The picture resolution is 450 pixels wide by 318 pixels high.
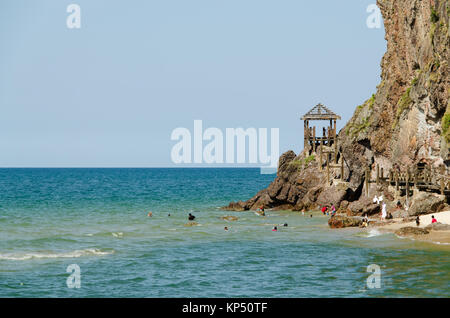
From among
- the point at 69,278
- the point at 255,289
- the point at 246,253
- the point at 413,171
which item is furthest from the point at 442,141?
the point at 69,278

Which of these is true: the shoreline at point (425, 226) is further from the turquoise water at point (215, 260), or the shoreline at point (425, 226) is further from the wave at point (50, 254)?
the wave at point (50, 254)

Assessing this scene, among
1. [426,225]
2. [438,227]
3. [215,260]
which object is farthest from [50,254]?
[426,225]

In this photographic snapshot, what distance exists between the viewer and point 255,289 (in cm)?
2905

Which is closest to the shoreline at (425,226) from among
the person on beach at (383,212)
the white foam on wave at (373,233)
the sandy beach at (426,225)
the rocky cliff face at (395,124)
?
the sandy beach at (426,225)

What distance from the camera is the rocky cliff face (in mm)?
54750

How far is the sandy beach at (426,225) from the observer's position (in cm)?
4075

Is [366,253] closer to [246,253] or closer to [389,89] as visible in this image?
[246,253]

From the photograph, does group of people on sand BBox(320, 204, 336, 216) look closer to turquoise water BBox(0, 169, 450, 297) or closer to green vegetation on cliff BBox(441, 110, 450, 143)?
turquoise water BBox(0, 169, 450, 297)

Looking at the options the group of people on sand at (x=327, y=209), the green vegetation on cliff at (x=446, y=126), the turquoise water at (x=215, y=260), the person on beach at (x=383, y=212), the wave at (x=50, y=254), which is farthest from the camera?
the group of people on sand at (x=327, y=209)

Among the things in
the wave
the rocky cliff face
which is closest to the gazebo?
the rocky cliff face

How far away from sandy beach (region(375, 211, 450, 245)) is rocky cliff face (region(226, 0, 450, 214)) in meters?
7.67

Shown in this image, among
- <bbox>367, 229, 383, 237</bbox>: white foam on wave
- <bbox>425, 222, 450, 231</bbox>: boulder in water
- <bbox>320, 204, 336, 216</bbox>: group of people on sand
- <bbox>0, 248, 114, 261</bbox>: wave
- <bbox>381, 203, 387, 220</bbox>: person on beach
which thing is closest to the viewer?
<bbox>0, 248, 114, 261</bbox>: wave

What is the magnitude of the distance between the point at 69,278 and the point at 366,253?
734 inches

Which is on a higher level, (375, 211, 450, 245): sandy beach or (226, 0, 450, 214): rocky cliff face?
(226, 0, 450, 214): rocky cliff face
